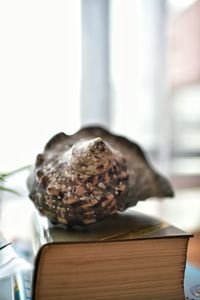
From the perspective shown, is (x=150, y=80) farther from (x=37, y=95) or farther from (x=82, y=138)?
(x=82, y=138)

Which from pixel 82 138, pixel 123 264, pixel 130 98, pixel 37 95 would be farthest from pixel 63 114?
pixel 123 264

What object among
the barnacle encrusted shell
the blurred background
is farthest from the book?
the blurred background

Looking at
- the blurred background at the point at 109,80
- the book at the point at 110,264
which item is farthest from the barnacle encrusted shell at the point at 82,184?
the blurred background at the point at 109,80

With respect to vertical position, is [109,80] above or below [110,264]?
above

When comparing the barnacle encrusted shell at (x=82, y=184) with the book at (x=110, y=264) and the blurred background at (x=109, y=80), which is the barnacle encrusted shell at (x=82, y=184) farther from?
the blurred background at (x=109, y=80)

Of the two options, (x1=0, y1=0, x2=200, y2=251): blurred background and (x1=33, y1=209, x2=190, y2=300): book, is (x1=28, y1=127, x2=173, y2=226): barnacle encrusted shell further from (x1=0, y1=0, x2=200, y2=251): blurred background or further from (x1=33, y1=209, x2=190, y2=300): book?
(x1=0, y1=0, x2=200, y2=251): blurred background

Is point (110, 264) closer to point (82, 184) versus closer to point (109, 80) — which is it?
point (82, 184)

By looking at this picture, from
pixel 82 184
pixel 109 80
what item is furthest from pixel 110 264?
pixel 109 80

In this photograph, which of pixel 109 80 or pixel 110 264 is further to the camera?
pixel 109 80
